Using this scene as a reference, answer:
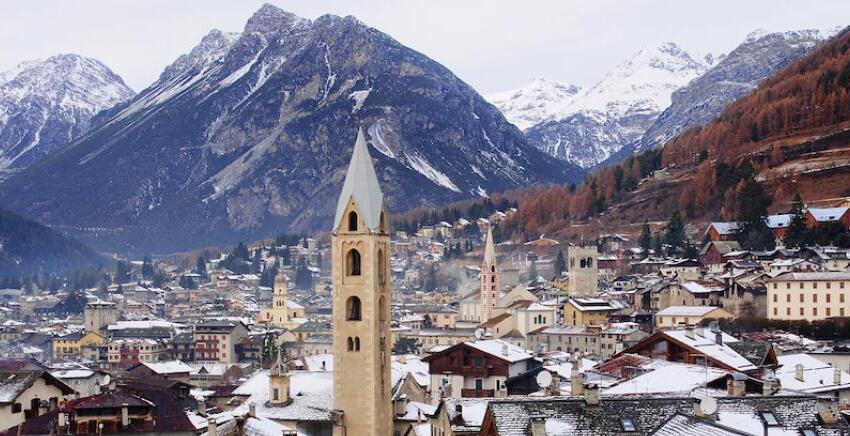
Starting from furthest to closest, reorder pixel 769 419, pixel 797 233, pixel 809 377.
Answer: pixel 797 233 < pixel 809 377 < pixel 769 419

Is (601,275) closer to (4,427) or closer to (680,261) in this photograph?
(680,261)

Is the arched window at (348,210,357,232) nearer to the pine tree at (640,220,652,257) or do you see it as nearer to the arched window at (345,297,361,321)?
the arched window at (345,297,361,321)

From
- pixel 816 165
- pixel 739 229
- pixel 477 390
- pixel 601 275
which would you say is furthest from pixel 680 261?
pixel 477 390

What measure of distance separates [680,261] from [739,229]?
14071mm

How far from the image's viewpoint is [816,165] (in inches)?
7357

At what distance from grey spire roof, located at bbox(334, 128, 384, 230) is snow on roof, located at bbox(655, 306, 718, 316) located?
5678 cm

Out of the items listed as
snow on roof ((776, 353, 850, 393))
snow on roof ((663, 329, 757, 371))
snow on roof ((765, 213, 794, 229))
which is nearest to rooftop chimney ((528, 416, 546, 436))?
snow on roof ((776, 353, 850, 393))

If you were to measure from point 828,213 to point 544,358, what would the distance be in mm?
69105

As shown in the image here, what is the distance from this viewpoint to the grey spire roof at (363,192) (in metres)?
68.5

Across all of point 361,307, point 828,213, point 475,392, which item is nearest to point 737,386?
point 361,307

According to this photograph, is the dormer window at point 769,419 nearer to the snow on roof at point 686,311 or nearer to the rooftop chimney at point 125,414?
the rooftop chimney at point 125,414

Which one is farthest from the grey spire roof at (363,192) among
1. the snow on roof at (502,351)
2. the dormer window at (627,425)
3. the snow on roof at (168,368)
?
the snow on roof at (168,368)

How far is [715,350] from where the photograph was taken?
2744 inches

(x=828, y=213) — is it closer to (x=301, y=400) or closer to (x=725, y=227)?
(x=725, y=227)
